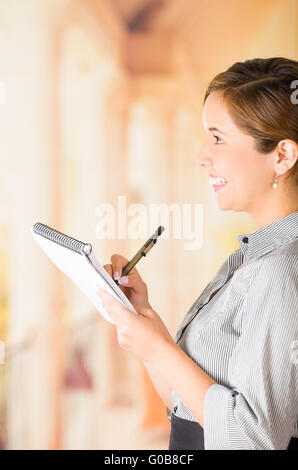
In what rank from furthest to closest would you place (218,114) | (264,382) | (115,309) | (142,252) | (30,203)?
(30,203) → (142,252) → (218,114) → (115,309) → (264,382)

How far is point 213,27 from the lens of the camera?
2531mm

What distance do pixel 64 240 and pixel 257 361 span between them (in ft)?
Answer: 1.23

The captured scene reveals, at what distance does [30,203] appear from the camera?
2.45m

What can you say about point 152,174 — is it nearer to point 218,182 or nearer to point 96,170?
point 96,170

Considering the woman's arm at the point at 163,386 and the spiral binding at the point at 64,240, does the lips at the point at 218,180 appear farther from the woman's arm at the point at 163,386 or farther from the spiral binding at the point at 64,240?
the woman's arm at the point at 163,386

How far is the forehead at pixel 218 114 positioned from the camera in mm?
1107

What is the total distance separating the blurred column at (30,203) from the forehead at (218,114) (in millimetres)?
1432

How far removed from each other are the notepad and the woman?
3 cm

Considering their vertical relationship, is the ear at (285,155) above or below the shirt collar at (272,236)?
above

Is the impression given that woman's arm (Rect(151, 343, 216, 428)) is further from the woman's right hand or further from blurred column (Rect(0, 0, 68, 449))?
blurred column (Rect(0, 0, 68, 449))

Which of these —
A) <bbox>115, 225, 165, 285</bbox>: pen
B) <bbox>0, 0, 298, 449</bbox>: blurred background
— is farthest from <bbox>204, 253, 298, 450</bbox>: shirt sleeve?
<bbox>0, 0, 298, 449</bbox>: blurred background

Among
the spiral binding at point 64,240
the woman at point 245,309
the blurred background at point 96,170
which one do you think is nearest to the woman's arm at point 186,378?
the woman at point 245,309

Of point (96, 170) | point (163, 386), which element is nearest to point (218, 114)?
point (163, 386)
